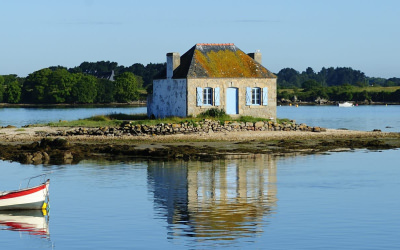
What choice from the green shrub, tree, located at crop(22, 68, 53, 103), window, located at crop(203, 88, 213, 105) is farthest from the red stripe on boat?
tree, located at crop(22, 68, 53, 103)

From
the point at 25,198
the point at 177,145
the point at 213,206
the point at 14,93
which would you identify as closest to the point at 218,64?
the point at 177,145

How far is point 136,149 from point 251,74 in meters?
14.9

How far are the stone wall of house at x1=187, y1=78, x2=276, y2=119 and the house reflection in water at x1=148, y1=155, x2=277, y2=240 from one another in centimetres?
1388

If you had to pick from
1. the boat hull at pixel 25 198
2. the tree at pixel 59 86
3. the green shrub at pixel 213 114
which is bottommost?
the boat hull at pixel 25 198

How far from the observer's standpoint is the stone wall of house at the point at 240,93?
1879 inches

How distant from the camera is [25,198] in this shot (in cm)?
2145

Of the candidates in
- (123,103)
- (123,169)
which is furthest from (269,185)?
(123,103)

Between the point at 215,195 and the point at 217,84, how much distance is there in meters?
24.5

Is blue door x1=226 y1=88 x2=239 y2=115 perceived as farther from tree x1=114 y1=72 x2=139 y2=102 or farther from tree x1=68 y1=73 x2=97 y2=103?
tree x1=68 y1=73 x2=97 y2=103

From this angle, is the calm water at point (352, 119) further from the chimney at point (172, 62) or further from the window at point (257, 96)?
the chimney at point (172, 62)

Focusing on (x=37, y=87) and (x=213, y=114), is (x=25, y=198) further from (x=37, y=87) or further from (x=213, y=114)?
(x=37, y=87)

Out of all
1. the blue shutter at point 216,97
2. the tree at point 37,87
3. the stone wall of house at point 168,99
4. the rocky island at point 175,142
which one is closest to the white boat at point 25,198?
the rocky island at point 175,142

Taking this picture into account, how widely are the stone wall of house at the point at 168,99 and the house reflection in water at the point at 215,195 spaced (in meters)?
14.6

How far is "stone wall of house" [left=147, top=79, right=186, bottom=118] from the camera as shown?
1901 inches
